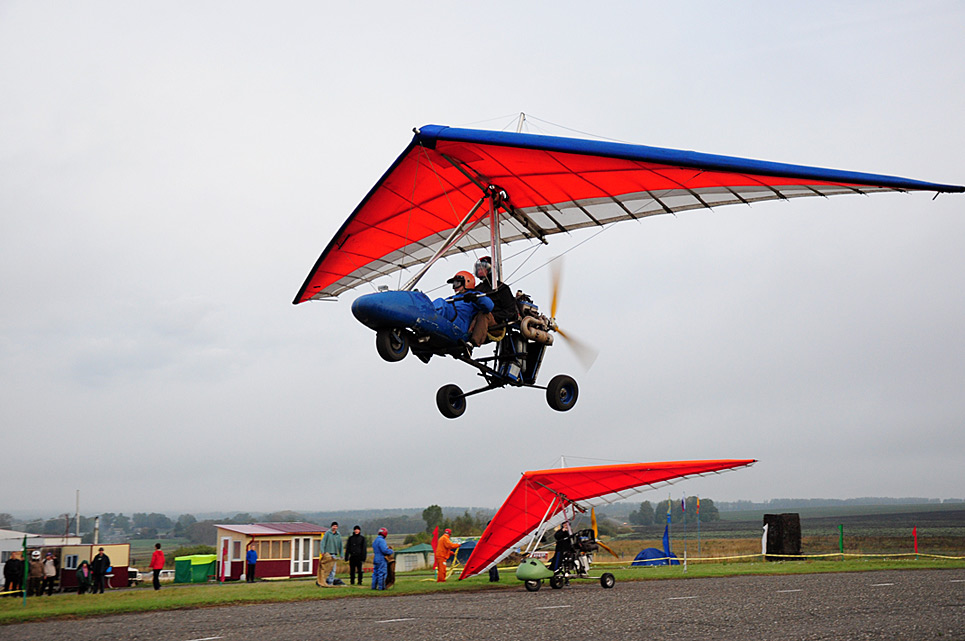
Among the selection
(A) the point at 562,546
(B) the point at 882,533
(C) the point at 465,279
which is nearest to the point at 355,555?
(A) the point at 562,546

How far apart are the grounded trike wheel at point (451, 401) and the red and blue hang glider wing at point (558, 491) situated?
24.4ft

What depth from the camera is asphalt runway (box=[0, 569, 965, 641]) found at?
12602mm

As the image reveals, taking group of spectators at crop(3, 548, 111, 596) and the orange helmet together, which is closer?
the orange helmet

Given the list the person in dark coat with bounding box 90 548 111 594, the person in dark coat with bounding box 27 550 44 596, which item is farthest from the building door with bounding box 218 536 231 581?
the person in dark coat with bounding box 27 550 44 596

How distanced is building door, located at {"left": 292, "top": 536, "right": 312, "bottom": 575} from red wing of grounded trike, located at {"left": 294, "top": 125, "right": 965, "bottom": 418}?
61.4 ft

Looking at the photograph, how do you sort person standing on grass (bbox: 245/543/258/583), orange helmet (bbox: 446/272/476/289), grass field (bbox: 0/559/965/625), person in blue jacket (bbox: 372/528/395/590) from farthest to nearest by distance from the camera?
person standing on grass (bbox: 245/543/258/583)
person in blue jacket (bbox: 372/528/395/590)
grass field (bbox: 0/559/965/625)
orange helmet (bbox: 446/272/476/289)

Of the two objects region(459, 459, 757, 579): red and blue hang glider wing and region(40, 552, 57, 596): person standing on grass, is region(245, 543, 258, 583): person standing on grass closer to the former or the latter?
region(40, 552, 57, 596): person standing on grass

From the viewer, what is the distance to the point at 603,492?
21.2 meters

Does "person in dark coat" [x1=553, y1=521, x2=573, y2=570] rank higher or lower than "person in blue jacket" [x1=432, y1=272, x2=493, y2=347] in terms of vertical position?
lower

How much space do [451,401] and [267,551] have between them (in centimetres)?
2160

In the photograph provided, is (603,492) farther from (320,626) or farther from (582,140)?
(582,140)

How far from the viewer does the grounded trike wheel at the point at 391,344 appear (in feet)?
34.8

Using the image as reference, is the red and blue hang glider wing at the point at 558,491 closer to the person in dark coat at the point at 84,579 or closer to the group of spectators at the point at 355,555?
the group of spectators at the point at 355,555

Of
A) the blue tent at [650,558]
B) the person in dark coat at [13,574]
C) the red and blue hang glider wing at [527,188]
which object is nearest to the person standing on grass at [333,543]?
the red and blue hang glider wing at [527,188]
